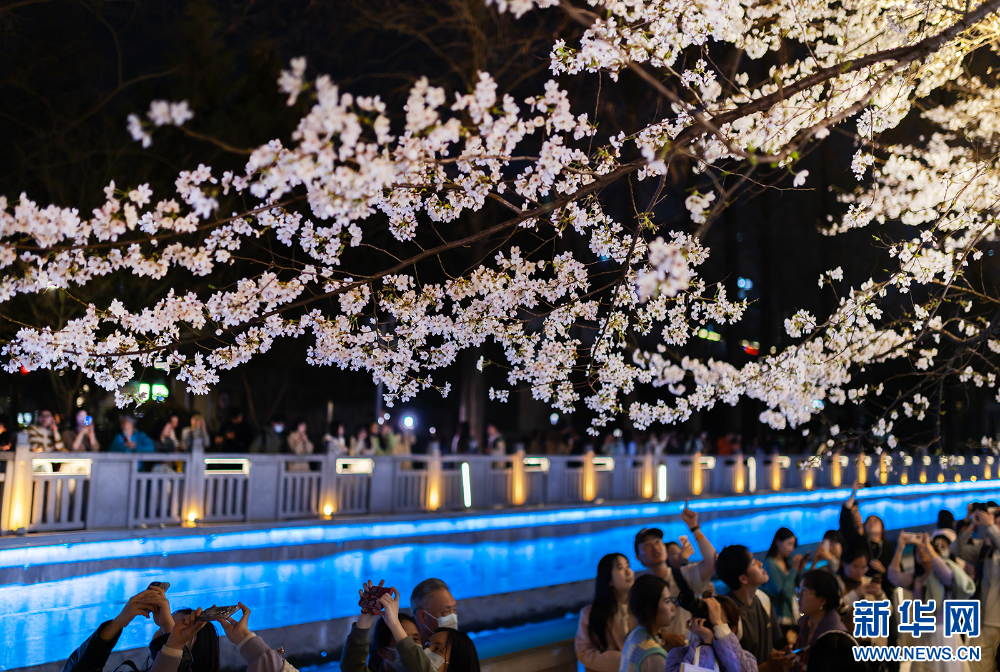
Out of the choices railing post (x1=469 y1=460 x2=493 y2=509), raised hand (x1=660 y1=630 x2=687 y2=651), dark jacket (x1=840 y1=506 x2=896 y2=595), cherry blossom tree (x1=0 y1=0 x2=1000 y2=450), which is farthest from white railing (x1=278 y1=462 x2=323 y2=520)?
raised hand (x1=660 y1=630 x2=687 y2=651)

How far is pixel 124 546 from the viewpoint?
922cm

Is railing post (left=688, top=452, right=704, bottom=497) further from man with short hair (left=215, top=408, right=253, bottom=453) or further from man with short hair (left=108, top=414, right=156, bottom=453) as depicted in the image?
man with short hair (left=108, top=414, right=156, bottom=453)

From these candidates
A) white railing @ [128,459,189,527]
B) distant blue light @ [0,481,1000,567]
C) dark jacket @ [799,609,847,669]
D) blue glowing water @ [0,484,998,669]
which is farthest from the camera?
white railing @ [128,459,189,527]

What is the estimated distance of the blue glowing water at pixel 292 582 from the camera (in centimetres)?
782

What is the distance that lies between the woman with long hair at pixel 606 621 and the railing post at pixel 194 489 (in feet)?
23.2

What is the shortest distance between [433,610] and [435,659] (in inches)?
9.3

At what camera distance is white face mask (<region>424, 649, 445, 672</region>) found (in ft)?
10.1

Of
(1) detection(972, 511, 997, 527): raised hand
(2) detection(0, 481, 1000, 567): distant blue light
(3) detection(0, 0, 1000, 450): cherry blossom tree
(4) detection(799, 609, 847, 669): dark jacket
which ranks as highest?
(3) detection(0, 0, 1000, 450): cherry blossom tree

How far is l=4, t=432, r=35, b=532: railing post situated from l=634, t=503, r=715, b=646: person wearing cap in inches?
276

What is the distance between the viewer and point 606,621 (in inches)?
166

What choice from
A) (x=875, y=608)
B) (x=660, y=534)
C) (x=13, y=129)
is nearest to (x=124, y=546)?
(x=660, y=534)

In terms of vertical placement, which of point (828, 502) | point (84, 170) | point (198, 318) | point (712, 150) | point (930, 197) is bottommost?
point (828, 502)

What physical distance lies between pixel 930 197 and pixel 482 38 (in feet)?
38.6

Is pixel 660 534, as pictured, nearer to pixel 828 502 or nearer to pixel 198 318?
pixel 198 318
